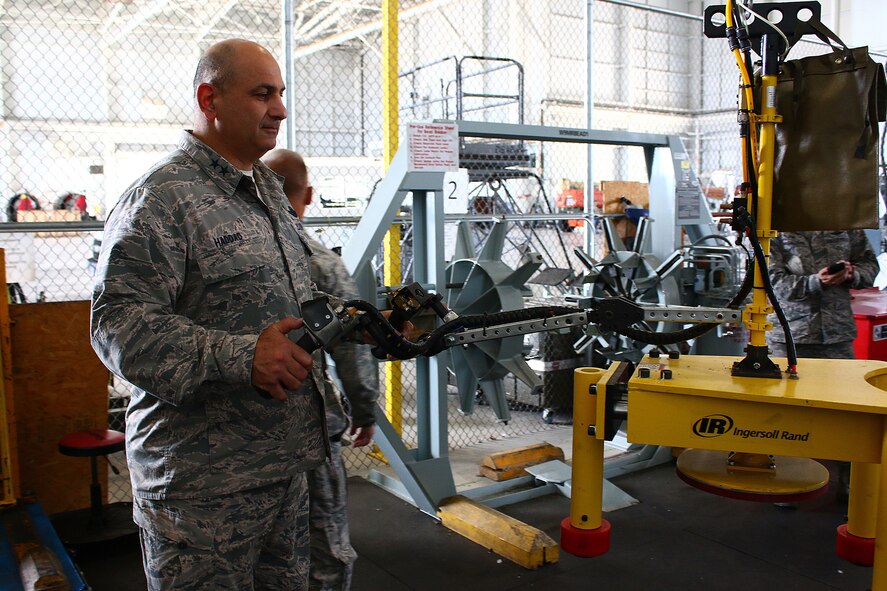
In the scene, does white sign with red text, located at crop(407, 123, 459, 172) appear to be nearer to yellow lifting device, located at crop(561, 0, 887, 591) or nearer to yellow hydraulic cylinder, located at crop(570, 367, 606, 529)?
yellow lifting device, located at crop(561, 0, 887, 591)

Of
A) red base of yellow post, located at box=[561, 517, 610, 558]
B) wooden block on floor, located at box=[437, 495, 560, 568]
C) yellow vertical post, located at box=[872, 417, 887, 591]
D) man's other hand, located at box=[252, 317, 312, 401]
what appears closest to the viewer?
man's other hand, located at box=[252, 317, 312, 401]

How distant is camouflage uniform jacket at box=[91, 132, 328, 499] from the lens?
1567 mm

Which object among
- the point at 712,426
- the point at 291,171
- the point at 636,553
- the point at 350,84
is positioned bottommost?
the point at 636,553

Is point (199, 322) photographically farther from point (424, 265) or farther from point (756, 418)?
point (424, 265)

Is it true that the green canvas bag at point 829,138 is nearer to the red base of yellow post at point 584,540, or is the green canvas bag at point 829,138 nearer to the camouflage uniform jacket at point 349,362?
the red base of yellow post at point 584,540

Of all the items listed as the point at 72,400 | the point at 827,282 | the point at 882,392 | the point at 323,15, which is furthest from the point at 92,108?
the point at 882,392

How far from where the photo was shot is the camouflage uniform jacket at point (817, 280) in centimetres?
403

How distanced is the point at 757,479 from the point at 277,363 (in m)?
1.46

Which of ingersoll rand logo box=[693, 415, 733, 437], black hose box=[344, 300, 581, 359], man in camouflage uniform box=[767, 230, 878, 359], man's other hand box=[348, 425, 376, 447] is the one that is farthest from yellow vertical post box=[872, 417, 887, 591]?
man in camouflage uniform box=[767, 230, 878, 359]

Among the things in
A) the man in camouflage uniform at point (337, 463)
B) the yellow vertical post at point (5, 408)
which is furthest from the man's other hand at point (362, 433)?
the yellow vertical post at point (5, 408)

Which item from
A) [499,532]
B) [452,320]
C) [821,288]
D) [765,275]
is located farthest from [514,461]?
[452,320]

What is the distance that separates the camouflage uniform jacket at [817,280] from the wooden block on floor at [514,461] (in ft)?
5.06

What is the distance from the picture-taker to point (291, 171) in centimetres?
281

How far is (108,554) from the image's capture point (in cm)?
358
